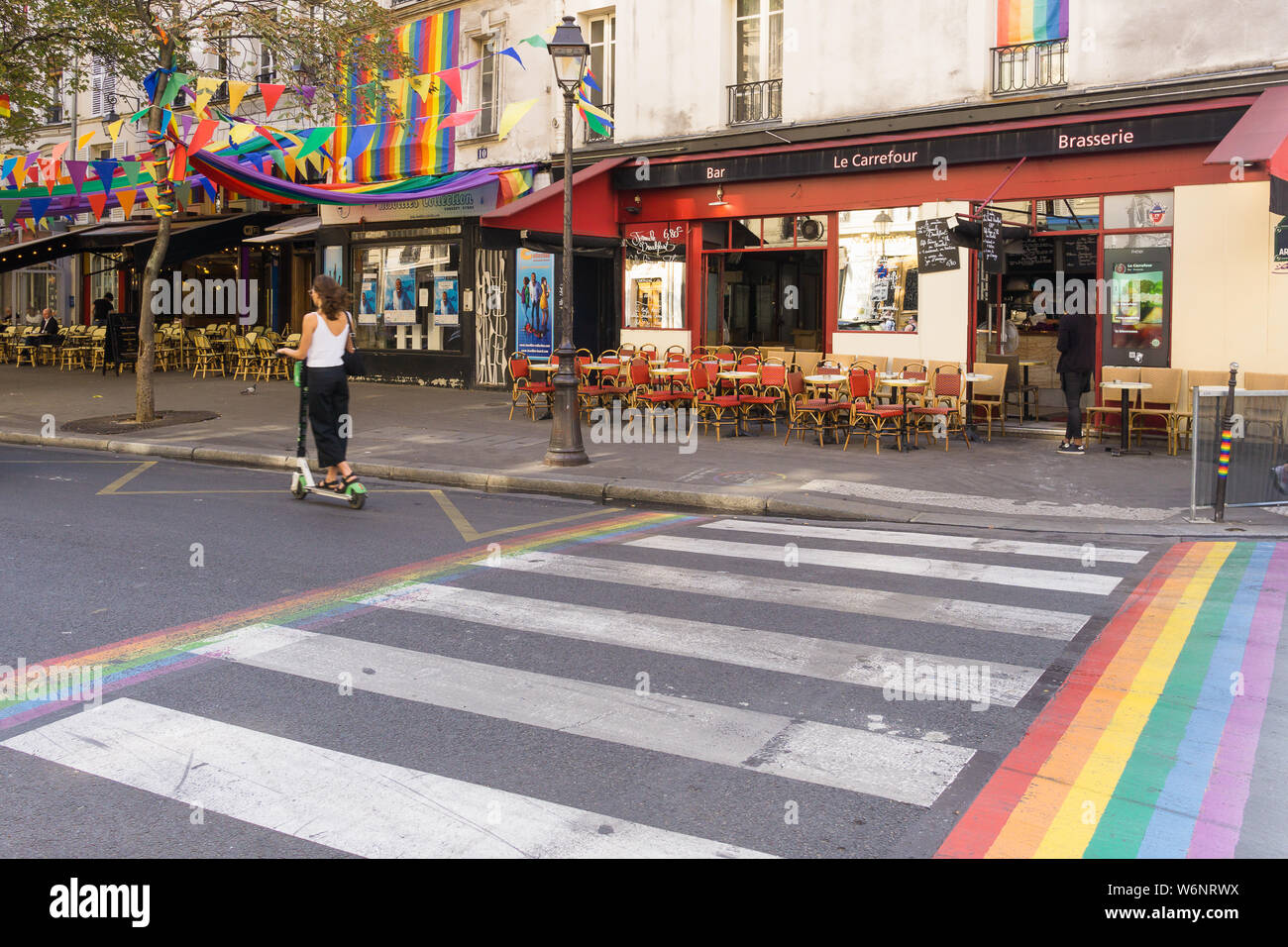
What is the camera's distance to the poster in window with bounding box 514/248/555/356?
2097cm

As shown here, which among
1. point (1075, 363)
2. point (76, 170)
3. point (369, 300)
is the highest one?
point (76, 170)

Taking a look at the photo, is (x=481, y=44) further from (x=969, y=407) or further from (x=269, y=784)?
(x=269, y=784)

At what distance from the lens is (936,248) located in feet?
52.4

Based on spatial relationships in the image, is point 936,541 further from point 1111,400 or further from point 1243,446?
point 1111,400

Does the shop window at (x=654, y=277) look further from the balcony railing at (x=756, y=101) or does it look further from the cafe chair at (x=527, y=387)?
the cafe chair at (x=527, y=387)

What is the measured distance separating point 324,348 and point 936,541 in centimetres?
552

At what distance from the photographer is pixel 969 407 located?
53.8 feet

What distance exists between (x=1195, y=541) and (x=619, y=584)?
4.97 m

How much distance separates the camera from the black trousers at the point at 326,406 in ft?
33.5

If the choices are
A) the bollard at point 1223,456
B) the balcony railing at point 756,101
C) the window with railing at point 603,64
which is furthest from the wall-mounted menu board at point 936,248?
the window with railing at point 603,64

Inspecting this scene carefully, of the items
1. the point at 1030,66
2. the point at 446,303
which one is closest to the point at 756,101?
the point at 1030,66

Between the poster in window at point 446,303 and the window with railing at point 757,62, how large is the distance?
21.2 ft

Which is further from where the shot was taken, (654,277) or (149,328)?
(654,277)

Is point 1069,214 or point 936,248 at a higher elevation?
point 1069,214
